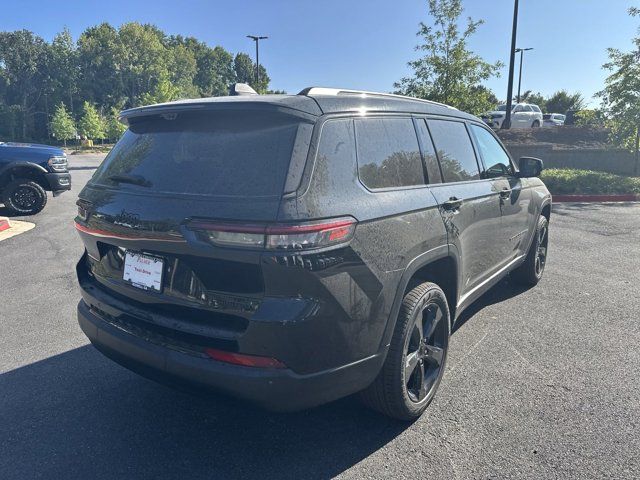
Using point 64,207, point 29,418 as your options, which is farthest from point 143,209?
point 64,207

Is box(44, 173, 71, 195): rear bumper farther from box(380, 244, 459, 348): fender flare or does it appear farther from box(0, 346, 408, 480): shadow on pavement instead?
box(380, 244, 459, 348): fender flare

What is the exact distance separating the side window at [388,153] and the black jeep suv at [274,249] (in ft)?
0.03

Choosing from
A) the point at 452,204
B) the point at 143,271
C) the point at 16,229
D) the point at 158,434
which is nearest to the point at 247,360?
the point at 143,271

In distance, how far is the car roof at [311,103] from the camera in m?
2.24

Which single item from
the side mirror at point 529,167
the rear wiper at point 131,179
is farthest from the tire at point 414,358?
the side mirror at point 529,167

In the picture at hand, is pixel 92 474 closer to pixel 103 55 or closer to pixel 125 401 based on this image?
pixel 125 401

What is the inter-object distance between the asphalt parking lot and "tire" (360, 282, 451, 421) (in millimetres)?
164

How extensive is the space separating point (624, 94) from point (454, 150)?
14.3m

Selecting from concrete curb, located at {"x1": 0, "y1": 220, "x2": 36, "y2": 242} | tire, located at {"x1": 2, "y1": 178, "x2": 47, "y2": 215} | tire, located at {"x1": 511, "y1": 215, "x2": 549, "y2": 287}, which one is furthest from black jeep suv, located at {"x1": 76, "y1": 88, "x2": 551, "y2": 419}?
tire, located at {"x1": 2, "y1": 178, "x2": 47, "y2": 215}

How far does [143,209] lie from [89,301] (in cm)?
85

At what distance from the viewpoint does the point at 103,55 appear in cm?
6756

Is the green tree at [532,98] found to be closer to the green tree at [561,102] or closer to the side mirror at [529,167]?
the green tree at [561,102]

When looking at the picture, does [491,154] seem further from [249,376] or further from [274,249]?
[249,376]

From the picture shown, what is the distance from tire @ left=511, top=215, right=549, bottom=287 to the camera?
16.4 feet
